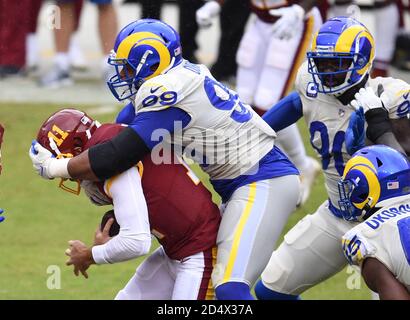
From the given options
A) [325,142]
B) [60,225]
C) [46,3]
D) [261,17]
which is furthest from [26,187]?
[46,3]

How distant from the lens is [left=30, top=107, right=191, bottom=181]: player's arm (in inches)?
189

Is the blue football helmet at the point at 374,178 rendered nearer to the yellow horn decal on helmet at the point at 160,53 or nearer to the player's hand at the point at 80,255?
the yellow horn decal on helmet at the point at 160,53

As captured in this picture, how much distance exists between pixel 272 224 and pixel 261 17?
11.0 ft

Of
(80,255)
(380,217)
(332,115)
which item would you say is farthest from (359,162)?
(80,255)

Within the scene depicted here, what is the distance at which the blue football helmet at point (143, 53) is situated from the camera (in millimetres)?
5078

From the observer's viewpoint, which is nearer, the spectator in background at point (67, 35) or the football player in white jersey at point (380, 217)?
the football player in white jersey at point (380, 217)

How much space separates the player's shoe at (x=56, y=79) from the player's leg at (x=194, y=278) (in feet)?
20.4

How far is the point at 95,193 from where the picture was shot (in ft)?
16.5

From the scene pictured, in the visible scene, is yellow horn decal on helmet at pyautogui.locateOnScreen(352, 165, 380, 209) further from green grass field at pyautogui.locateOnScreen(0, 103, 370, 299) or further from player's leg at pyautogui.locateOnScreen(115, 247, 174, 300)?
green grass field at pyautogui.locateOnScreen(0, 103, 370, 299)

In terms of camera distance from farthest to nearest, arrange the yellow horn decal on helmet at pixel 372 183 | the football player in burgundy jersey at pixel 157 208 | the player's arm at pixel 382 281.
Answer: the football player in burgundy jersey at pixel 157 208 < the yellow horn decal on helmet at pixel 372 183 < the player's arm at pixel 382 281

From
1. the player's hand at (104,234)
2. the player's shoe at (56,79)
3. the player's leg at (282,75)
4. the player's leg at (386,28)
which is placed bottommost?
the player's shoe at (56,79)

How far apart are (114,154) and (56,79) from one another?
640 centimetres

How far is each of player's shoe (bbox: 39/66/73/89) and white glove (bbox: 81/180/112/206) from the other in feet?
19.9

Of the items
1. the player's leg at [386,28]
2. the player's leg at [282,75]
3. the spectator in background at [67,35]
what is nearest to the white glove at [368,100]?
the player's leg at [282,75]
